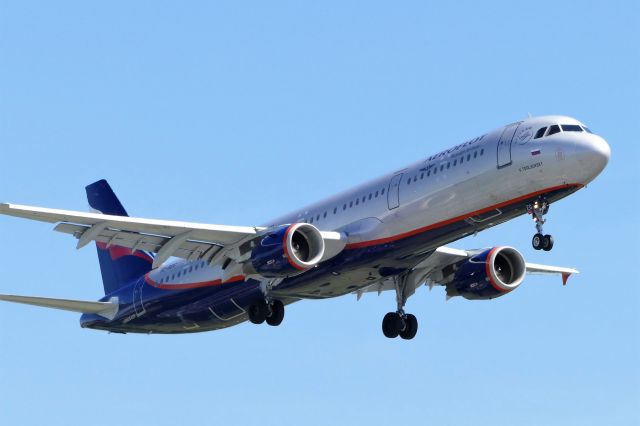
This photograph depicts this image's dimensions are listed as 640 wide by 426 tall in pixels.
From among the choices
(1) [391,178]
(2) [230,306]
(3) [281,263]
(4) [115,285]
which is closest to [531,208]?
(1) [391,178]

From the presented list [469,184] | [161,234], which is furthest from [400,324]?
[161,234]

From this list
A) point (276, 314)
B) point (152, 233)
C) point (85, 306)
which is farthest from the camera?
point (85, 306)

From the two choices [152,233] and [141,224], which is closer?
[141,224]

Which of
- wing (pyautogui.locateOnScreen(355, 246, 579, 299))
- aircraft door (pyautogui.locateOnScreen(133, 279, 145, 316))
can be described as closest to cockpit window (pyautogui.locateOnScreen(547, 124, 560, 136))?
wing (pyautogui.locateOnScreen(355, 246, 579, 299))

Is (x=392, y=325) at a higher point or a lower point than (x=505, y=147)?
lower

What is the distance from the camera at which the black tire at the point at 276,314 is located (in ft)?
162

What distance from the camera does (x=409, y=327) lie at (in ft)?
168

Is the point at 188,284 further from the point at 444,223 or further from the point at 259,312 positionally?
the point at 444,223

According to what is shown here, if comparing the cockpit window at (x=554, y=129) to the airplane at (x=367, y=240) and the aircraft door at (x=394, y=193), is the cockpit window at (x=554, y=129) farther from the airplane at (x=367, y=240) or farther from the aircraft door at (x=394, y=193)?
the aircraft door at (x=394, y=193)

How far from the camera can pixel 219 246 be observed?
4781cm

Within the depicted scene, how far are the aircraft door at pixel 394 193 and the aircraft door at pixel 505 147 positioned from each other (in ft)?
12.6

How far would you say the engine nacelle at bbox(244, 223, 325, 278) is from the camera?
4509 cm

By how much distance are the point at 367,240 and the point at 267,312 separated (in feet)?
18.8

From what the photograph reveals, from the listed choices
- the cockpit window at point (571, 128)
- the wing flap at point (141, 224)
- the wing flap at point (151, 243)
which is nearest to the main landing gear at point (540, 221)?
the cockpit window at point (571, 128)
